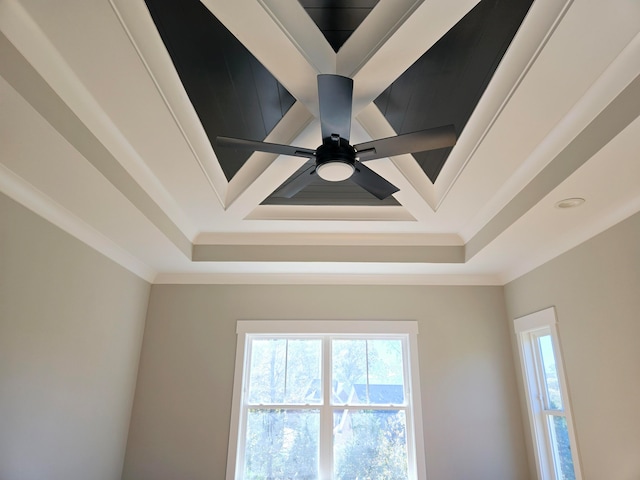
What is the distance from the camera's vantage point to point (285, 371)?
3695 millimetres

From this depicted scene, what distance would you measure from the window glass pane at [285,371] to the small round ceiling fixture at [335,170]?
7.20ft

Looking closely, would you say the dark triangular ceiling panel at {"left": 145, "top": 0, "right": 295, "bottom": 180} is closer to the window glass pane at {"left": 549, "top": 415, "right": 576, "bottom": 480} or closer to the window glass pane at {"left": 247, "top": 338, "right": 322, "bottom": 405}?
the window glass pane at {"left": 247, "top": 338, "right": 322, "bottom": 405}

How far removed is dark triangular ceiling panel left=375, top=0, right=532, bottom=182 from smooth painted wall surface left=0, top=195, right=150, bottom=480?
2140mm

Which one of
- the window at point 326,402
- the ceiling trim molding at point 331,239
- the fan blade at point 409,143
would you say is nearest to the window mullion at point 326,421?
the window at point 326,402

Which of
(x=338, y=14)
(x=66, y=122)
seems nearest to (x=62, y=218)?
(x=66, y=122)

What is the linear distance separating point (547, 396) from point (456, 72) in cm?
266

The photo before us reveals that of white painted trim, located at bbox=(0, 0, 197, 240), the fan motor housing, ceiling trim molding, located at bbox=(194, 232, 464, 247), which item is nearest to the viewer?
white painted trim, located at bbox=(0, 0, 197, 240)

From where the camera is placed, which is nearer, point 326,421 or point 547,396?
point 547,396

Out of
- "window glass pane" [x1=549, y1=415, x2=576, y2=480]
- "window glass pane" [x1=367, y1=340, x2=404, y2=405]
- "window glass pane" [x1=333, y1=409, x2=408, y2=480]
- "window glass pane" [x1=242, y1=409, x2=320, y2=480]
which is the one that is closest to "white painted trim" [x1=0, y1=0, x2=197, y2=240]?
"window glass pane" [x1=242, y1=409, x2=320, y2=480]

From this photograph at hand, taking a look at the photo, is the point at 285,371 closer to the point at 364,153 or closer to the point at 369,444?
the point at 369,444

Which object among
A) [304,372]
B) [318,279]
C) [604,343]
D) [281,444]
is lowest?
[281,444]

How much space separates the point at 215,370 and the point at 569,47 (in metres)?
3.38

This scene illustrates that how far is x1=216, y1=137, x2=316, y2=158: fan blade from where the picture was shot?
1.81m

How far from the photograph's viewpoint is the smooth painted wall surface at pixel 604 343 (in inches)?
87.6
